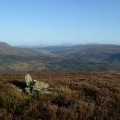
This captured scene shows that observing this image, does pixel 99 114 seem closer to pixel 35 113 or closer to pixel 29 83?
pixel 35 113

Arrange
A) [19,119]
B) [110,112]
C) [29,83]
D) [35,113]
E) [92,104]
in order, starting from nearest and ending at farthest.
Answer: [19,119]
[35,113]
[110,112]
[92,104]
[29,83]

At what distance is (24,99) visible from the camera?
1077 cm

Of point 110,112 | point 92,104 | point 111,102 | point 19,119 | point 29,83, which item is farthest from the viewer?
point 29,83

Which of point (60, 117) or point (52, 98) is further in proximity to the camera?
point (52, 98)

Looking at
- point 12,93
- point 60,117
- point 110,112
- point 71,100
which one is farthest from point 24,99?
point 110,112

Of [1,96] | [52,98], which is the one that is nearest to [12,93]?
[1,96]

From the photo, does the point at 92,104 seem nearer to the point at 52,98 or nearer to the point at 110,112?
the point at 110,112

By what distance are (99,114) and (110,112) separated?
18.7 inches

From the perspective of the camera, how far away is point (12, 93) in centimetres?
1138

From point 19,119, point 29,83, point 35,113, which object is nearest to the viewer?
point 19,119

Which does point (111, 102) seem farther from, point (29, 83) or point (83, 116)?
point (29, 83)

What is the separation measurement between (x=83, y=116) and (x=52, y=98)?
90.0 inches

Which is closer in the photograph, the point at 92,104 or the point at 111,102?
the point at 92,104

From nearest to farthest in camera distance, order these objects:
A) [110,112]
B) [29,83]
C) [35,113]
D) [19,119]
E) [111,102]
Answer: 1. [19,119]
2. [35,113]
3. [110,112]
4. [111,102]
5. [29,83]
